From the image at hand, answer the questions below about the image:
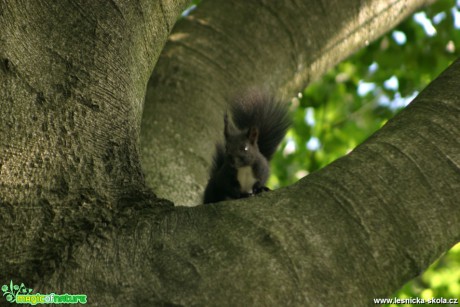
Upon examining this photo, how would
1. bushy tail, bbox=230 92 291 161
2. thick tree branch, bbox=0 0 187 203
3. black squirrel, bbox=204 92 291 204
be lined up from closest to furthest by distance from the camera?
thick tree branch, bbox=0 0 187 203
bushy tail, bbox=230 92 291 161
black squirrel, bbox=204 92 291 204

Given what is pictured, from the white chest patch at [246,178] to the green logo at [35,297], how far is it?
171 centimetres

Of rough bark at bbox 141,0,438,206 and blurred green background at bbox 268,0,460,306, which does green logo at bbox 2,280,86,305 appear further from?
blurred green background at bbox 268,0,460,306

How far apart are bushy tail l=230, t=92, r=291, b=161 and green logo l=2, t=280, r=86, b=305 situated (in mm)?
1406

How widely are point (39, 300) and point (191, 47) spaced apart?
5.54 feet

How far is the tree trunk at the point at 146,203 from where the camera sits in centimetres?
116

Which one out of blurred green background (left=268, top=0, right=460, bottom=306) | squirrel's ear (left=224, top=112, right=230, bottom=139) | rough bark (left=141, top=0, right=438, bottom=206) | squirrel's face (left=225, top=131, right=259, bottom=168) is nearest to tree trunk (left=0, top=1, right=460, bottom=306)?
rough bark (left=141, top=0, right=438, bottom=206)

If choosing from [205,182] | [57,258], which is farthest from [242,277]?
[205,182]

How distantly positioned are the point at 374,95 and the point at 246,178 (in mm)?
2143

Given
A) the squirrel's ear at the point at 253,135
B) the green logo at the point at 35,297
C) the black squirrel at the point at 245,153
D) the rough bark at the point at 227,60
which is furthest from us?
the squirrel's ear at the point at 253,135

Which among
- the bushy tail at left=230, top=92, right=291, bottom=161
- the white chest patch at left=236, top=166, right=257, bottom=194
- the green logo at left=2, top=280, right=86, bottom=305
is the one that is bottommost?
the green logo at left=2, top=280, right=86, bottom=305

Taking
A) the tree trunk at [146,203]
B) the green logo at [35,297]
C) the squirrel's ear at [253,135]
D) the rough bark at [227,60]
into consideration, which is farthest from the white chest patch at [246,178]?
the green logo at [35,297]

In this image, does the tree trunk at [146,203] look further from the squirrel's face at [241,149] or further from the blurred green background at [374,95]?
the blurred green background at [374,95]

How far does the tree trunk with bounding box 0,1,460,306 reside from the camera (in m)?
1.16

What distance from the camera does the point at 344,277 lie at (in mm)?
1145
